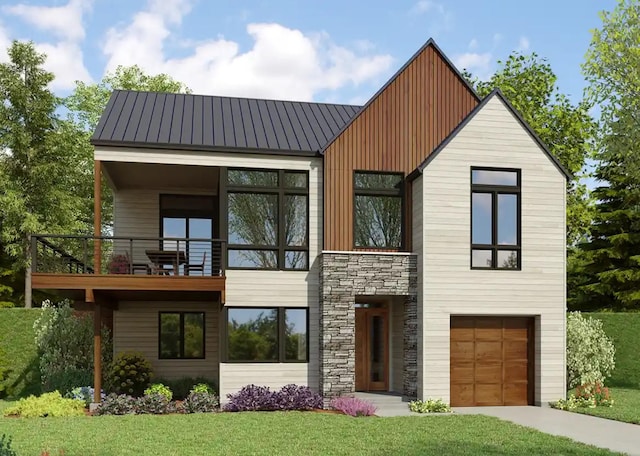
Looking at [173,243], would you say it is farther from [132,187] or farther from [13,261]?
[13,261]

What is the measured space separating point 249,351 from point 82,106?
27095 millimetres

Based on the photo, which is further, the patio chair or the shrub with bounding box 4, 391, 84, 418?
the patio chair

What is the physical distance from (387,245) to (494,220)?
2760 mm

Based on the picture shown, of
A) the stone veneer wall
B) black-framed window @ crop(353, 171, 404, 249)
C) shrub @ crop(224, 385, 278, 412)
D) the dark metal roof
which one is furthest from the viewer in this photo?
black-framed window @ crop(353, 171, 404, 249)

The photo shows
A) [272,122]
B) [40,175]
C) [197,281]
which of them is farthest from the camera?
[40,175]

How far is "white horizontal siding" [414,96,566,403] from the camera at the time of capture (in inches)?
659

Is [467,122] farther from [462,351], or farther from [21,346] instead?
[21,346]

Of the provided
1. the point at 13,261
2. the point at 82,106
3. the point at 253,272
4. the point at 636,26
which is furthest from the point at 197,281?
the point at 82,106

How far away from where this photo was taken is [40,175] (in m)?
31.3

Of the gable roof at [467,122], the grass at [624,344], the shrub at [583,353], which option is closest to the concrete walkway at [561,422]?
the shrub at [583,353]

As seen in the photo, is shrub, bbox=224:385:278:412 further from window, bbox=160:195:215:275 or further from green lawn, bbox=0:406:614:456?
window, bbox=160:195:215:275

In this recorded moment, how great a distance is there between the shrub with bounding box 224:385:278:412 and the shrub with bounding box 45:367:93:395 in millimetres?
4300

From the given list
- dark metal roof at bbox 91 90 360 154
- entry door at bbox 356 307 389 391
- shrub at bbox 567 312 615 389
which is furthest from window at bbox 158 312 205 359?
shrub at bbox 567 312 615 389

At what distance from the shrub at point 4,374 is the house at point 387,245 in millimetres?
3908
